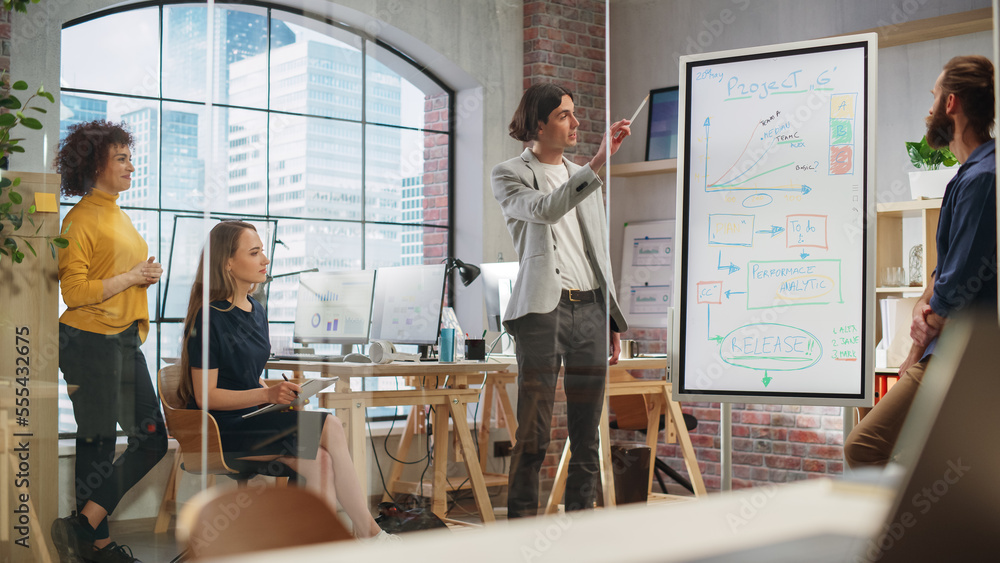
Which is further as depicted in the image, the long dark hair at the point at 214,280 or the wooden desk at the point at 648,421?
the wooden desk at the point at 648,421

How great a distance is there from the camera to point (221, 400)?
296 centimetres

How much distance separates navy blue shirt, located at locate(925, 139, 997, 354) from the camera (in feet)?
7.43

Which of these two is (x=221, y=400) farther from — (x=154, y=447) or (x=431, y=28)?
(x=431, y=28)

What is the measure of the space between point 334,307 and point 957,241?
6.93 ft

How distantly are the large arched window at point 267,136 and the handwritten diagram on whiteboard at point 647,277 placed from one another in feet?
3.21

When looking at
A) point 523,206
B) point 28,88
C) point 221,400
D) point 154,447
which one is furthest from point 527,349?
point 28,88

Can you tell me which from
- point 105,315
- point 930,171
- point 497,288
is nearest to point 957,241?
point 930,171

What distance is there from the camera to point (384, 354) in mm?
3459

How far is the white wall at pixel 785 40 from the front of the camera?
13.6ft

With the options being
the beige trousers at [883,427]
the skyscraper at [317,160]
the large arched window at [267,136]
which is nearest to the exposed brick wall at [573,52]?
the large arched window at [267,136]

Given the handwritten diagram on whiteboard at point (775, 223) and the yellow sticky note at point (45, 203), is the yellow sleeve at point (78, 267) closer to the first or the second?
the yellow sticky note at point (45, 203)

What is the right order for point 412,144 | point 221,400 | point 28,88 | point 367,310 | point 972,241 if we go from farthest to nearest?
point 412,144 < point 367,310 < point 28,88 < point 221,400 < point 972,241

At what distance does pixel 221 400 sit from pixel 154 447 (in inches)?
16.3

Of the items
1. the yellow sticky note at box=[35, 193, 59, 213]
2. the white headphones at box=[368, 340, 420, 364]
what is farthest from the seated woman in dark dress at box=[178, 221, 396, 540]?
the yellow sticky note at box=[35, 193, 59, 213]
